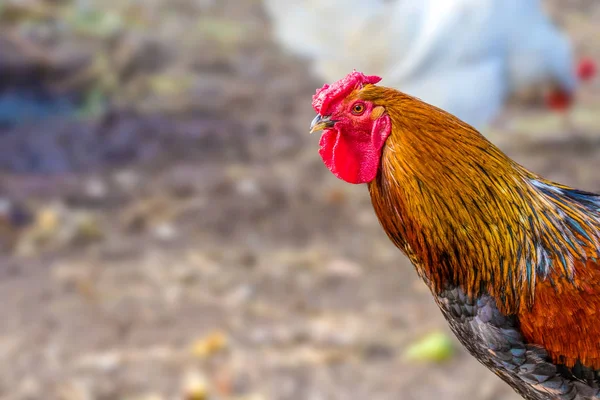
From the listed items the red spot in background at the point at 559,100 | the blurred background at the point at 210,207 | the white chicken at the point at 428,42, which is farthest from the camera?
the red spot in background at the point at 559,100

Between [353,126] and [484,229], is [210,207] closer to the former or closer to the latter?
[353,126]

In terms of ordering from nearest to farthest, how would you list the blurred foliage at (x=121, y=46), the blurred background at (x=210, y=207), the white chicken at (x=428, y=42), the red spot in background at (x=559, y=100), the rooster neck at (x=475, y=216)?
the rooster neck at (x=475, y=216)
the blurred background at (x=210, y=207)
the white chicken at (x=428, y=42)
the red spot in background at (x=559, y=100)
the blurred foliage at (x=121, y=46)

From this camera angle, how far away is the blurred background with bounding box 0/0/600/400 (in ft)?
11.5

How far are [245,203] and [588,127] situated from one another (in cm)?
328

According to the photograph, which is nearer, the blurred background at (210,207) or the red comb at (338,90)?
the red comb at (338,90)

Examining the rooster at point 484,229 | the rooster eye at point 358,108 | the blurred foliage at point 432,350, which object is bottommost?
the rooster at point 484,229

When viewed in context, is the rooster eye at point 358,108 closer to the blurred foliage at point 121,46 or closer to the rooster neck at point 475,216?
the rooster neck at point 475,216

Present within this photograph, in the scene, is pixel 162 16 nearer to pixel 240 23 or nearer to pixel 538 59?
pixel 240 23

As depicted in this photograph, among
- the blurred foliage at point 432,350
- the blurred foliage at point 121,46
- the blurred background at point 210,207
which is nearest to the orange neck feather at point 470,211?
the blurred background at point 210,207

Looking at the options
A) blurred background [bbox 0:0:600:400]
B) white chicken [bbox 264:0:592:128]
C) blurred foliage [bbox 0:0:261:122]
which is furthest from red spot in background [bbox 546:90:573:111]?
blurred foliage [bbox 0:0:261:122]

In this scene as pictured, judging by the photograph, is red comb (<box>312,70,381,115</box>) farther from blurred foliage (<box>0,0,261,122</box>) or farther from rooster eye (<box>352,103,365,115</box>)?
blurred foliage (<box>0,0,261,122</box>)

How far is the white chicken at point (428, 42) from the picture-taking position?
4371 mm

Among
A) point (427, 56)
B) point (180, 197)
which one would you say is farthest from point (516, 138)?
point (180, 197)

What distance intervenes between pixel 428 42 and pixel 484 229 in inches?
125
